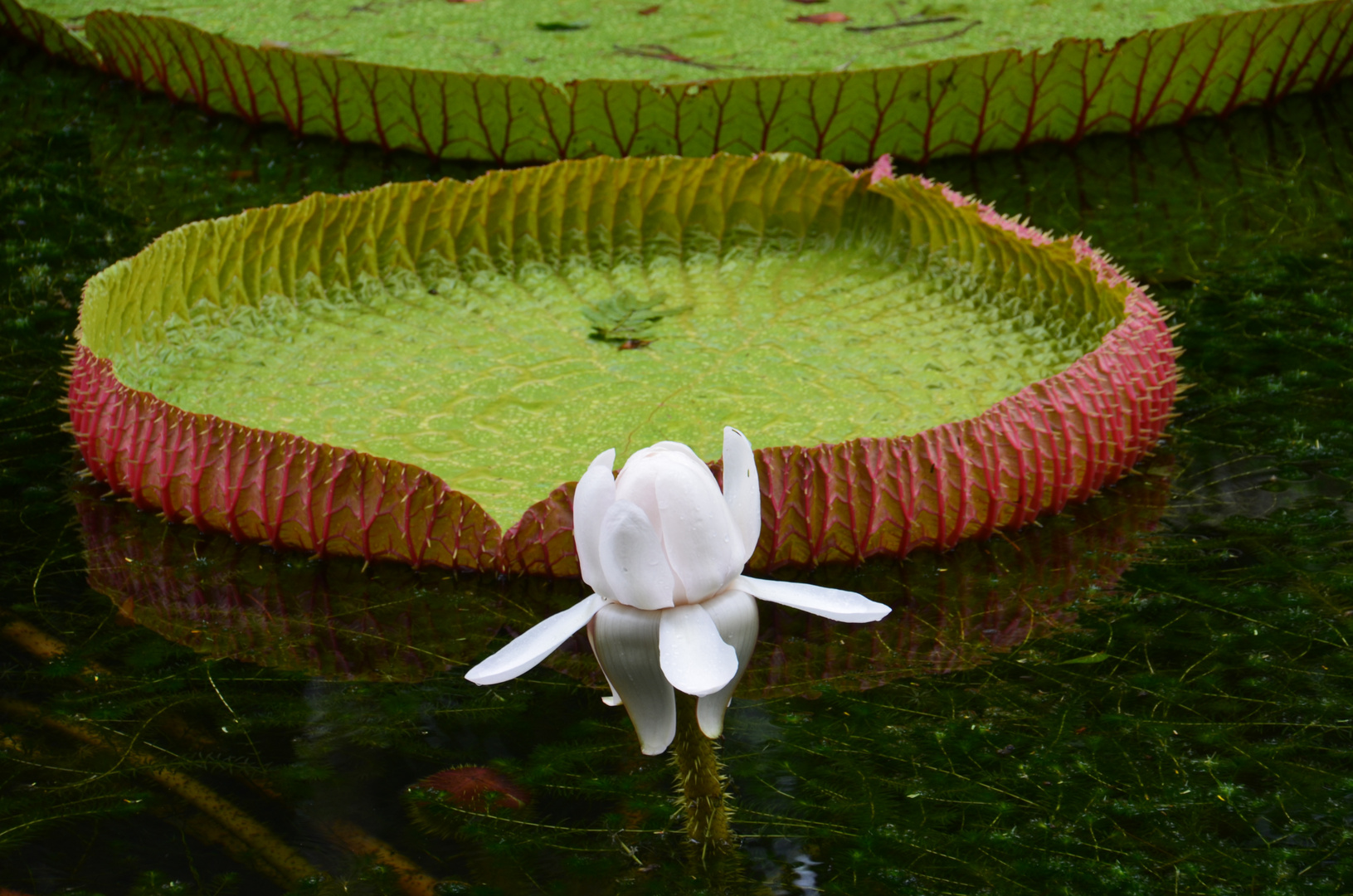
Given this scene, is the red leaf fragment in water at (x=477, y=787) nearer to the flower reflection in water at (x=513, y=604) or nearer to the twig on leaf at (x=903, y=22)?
the flower reflection in water at (x=513, y=604)

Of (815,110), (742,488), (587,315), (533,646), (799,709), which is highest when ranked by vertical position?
(742,488)

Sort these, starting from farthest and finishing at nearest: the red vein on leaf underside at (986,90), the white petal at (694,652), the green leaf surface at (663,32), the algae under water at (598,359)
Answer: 1. the green leaf surface at (663,32)
2. the red vein on leaf underside at (986,90)
3. the algae under water at (598,359)
4. the white petal at (694,652)

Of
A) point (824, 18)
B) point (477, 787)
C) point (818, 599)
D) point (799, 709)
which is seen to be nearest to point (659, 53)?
point (824, 18)

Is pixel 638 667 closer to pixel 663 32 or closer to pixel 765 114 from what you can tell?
pixel 765 114

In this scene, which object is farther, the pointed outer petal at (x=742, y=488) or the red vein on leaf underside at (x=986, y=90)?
the red vein on leaf underside at (x=986, y=90)

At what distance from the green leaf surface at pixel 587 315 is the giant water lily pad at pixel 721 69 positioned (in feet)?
1.22

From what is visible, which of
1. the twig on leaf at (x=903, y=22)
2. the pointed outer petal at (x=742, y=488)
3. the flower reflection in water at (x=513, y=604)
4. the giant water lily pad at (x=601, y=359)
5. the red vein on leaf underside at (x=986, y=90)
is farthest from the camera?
the twig on leaf at (x=903, y=22)

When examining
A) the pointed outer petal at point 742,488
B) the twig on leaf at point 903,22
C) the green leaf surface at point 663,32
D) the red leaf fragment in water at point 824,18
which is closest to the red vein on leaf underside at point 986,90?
the green leaf surface at point 663,32

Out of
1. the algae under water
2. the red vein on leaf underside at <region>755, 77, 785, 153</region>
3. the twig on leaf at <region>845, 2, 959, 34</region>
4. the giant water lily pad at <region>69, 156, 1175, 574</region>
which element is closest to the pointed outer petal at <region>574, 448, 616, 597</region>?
the giant water lily pad at <region>69, 156, 1175, 574</region>

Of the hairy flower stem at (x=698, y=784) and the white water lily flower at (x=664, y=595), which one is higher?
the white water lily flower at (x=664, y=595)

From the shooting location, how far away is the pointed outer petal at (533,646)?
105 cm

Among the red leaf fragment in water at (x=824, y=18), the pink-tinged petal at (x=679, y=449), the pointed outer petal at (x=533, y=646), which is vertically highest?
the pink-tinged petal at (x=679, y=449)

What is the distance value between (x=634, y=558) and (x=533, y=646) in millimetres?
109

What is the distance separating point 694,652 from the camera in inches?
41.1
